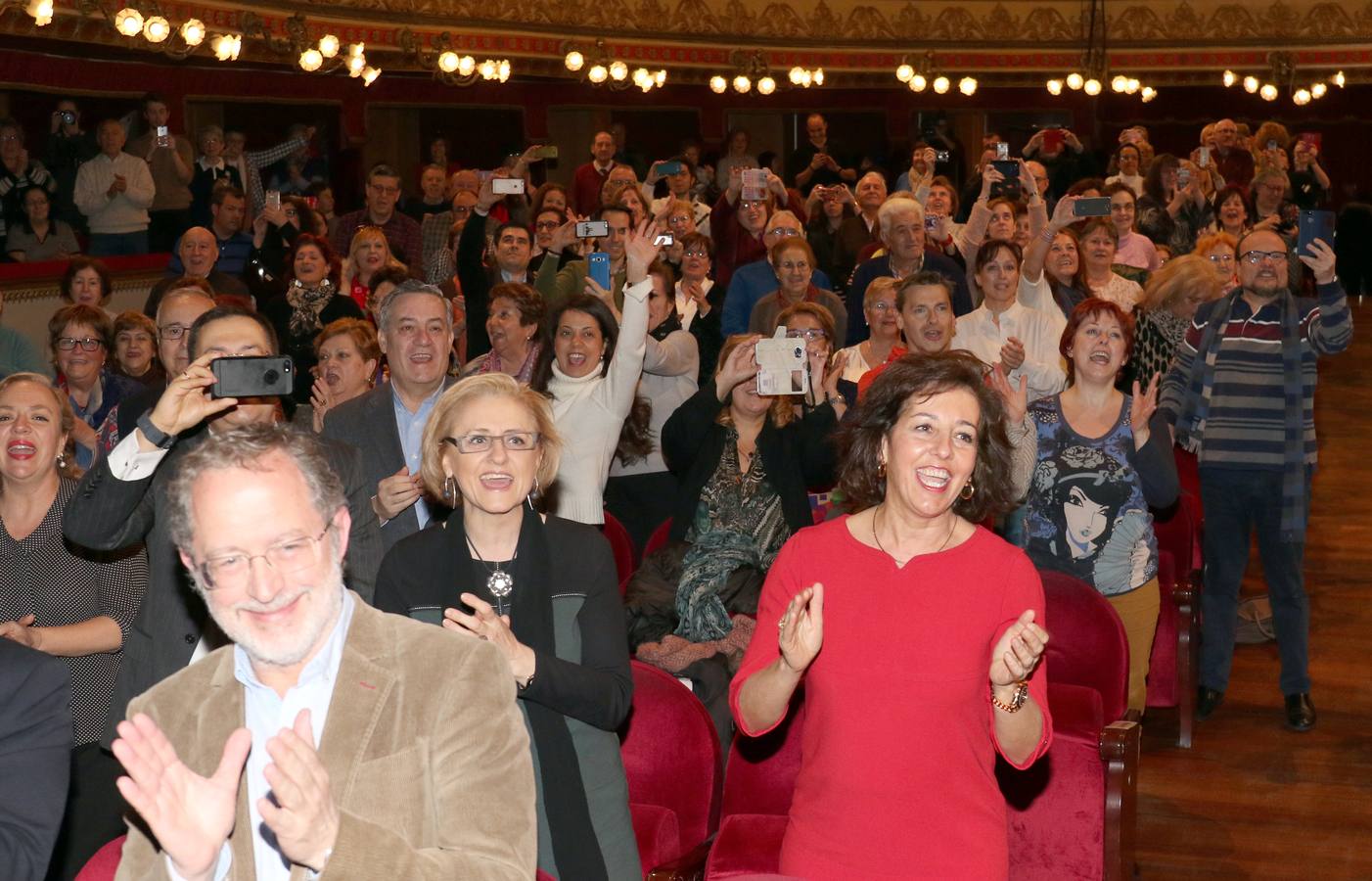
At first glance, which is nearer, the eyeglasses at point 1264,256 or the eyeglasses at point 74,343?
the eyeglasses at point 1264,256

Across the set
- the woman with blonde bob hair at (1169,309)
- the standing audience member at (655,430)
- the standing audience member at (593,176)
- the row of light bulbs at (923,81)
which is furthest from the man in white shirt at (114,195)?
the row of light bulbs at (923,81)

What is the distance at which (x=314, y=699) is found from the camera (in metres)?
1.96

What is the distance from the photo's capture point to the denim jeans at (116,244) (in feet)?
34.2

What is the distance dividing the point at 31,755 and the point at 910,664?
1.35 m

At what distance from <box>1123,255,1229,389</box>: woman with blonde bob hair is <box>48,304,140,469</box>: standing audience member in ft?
12.9

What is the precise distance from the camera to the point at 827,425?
4219mm

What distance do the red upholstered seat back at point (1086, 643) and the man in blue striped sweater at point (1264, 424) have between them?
1466mm

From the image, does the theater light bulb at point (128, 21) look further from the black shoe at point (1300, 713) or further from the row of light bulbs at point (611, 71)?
the black shoe at point (1300, 713)

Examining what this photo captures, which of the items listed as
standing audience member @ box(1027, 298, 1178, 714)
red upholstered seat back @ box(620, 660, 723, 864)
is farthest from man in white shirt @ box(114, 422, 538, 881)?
standing audience member @ box(1027, 298, 1178, 714)

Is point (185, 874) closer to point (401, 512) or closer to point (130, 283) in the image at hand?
point (401, 512)

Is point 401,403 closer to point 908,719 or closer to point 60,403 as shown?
point 60,403

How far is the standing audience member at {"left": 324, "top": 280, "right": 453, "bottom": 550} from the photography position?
3764 mm

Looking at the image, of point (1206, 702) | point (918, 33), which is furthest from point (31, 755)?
point (918, 33)

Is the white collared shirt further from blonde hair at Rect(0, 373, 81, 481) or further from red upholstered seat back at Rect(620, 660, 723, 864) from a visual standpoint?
blonde hair at Rect(0, 373, 81, 481)
